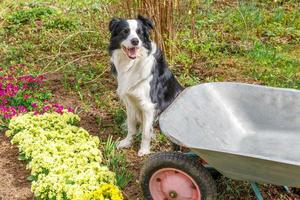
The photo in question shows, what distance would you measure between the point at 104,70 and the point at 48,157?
208 cm

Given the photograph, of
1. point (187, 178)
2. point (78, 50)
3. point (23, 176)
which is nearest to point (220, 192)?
point (187, 178)

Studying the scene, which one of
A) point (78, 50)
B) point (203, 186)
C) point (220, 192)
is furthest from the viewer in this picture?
point (78, 50)

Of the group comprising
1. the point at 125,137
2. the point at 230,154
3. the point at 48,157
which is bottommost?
the point at 125,137

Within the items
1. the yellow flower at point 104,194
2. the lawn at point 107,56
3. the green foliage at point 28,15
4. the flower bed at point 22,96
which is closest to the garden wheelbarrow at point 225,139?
the yellow flower at point 104,194

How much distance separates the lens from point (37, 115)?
428 cm

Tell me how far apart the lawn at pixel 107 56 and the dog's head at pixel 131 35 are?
789 millimetres

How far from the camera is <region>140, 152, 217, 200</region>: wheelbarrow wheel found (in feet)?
9.68

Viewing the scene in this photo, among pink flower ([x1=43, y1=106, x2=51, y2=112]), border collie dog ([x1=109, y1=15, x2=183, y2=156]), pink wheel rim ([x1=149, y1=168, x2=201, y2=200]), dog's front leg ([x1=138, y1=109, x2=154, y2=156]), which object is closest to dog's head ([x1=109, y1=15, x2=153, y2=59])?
border collie dog ([x1=109, y1=15, x2=183, y2=156])

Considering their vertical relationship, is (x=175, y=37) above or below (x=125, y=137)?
above

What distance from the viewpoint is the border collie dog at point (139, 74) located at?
3779 mm

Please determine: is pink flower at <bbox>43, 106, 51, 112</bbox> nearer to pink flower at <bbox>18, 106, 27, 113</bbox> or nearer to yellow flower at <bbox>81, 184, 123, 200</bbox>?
pink flower at <bbox>18, 106, 27, 113</bbox>

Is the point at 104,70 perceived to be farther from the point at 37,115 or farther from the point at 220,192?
the point at 220,192

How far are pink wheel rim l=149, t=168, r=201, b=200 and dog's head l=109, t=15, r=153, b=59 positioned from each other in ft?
3.62

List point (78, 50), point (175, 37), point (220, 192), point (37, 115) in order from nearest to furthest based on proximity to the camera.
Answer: point (220, 192) → point (37, 115) → point (175, 37) → point (78, 50)
